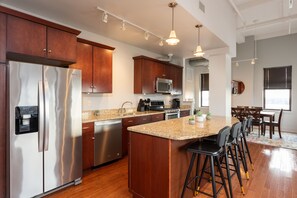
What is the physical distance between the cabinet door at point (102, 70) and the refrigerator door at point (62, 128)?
2.85 feet

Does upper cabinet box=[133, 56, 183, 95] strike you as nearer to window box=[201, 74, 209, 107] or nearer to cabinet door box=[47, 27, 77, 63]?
cabinet door box=[47, 27, 77, 63]

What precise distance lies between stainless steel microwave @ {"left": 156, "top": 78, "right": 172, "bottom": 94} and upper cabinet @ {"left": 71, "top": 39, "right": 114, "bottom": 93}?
5.51ft

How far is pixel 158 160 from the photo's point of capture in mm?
1981

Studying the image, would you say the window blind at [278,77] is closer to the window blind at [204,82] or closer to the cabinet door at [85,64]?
the window blind at [204,82]

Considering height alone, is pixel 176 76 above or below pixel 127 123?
above

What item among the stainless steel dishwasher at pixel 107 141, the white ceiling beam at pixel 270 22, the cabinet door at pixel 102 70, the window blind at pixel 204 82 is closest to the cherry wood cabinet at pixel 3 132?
the stainless steel dishwasher at pixel 107 141

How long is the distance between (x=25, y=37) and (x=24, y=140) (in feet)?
4.35

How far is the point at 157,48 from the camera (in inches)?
197

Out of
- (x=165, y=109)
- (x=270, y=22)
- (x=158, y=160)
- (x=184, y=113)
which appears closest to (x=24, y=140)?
(x=158, y=160)

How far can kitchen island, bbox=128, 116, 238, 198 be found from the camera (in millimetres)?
1912

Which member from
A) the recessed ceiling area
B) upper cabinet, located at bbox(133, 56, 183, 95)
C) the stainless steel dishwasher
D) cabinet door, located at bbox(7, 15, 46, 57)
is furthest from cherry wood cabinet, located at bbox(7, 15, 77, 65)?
upper cabinet, located at bbox(133, 56, 183, 95)

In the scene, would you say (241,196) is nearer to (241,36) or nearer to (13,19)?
(13,19)

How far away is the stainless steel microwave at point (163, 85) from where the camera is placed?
5.13 metres

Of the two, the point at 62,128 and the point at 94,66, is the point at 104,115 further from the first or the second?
the point at 62,128
